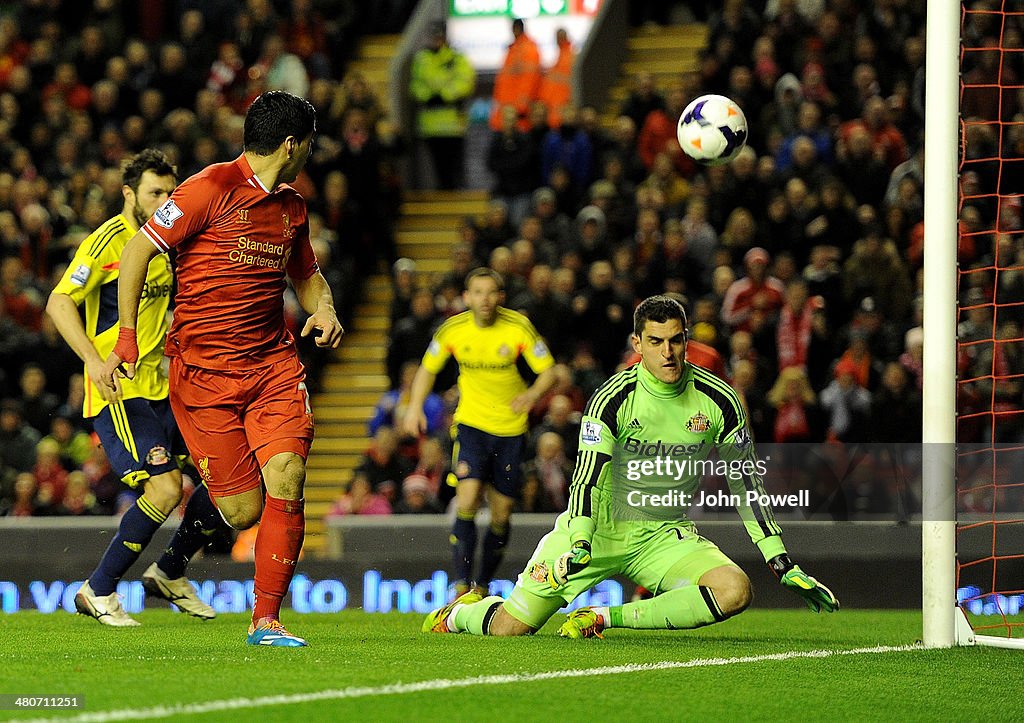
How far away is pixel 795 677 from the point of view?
6.18 meters

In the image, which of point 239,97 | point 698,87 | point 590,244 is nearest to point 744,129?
point 590,244

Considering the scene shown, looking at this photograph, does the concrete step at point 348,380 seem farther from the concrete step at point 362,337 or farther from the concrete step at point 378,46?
the concrete step at point 378,46

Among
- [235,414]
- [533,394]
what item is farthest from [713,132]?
[235,414]

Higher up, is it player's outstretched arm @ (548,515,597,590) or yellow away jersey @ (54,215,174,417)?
yellow away jersey @ (54,215,174,417)

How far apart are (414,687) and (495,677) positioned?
444 millimetres

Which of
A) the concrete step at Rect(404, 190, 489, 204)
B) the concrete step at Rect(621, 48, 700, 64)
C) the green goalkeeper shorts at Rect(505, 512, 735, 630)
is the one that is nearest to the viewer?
the green goalkeeper shorts at Rect(505, 512, 735, 630)

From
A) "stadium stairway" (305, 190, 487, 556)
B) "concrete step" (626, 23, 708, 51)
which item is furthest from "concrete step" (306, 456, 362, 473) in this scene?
"concrete step" (626, 23, 708, 51)

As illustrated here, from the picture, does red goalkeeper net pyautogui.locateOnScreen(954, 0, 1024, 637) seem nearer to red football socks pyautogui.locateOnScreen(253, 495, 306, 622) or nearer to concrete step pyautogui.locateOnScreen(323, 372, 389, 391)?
red football socks pyautogui.locateOnScreen(253, 495, 306, 622)

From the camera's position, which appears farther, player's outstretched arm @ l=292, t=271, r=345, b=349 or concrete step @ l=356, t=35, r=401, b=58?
concrete step @ l=356, t=35, r=401, b=58

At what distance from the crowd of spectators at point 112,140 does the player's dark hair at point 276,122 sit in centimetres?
713

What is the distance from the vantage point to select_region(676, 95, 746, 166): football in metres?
10.3

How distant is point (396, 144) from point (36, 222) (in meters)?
3.70

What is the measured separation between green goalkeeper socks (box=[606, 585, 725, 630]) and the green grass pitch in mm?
109

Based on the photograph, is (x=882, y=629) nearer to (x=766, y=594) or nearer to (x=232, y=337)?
(x=766, y=594)
